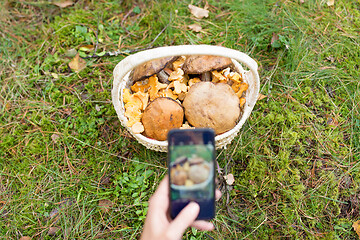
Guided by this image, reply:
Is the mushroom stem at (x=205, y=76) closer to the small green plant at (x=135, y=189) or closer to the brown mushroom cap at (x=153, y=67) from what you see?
the brown mushroom cap at (x=153, y=67)

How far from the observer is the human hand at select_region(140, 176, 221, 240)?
4.98 ft

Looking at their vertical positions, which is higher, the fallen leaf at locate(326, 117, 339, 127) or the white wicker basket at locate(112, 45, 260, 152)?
the white wicker basket at locate(112, 45, 260, 152)

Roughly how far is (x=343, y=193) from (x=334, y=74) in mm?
1447

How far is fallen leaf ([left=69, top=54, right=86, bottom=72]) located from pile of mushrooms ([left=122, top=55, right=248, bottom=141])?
99cm

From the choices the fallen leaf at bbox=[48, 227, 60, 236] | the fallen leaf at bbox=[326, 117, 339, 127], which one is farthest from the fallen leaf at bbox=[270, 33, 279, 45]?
the fallen leaf at bbox=[48, 227, 60, 236]

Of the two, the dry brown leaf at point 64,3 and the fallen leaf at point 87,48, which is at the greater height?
the dry brown leaf at point 64,3

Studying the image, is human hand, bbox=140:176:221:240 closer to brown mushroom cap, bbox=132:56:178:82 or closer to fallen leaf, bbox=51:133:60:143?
brown mushroom cap, bbox=132:56:178:82

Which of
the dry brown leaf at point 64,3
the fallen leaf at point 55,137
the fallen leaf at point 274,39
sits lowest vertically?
the fallen leaf at point 55,137

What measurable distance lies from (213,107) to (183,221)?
1.19 m

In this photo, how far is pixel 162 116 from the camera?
2439 millimetres

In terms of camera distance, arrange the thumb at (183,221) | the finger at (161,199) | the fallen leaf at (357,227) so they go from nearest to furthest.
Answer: the thumb at (183,221) < the finger at (161,199) < the fallen leaf at (357,227)

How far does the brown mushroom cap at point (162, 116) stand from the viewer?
8.02 ft

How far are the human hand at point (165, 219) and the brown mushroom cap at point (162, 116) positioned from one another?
28.3 inches

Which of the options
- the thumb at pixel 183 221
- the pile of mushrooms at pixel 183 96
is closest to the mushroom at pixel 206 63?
the pile of mushrooms at pixel 183 96
